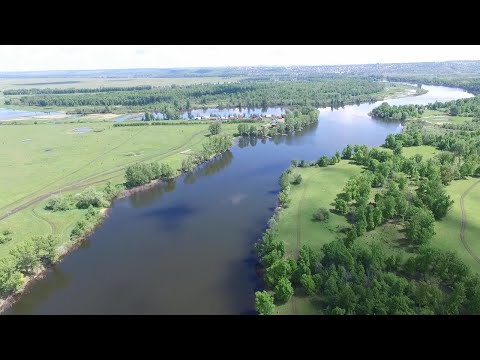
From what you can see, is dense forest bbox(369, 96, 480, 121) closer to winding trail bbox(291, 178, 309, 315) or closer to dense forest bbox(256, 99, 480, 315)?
dense forest bbox(256, 99, 480, 315)

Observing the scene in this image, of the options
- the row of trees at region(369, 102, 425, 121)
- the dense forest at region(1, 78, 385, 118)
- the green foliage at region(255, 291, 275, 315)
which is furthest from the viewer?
the dense forest at region(1, 78, 385, 118)

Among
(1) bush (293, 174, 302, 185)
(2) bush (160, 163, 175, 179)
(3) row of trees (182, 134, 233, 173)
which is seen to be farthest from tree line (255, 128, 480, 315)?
(3) row of trees (182, 134, 233, 173)

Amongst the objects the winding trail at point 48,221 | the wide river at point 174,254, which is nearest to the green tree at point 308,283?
the wide river at point 174,254

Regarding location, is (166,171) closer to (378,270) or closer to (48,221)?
(48,221)

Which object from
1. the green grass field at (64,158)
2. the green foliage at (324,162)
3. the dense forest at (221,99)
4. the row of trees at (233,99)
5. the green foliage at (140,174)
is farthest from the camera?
the row of trees at (233,99)

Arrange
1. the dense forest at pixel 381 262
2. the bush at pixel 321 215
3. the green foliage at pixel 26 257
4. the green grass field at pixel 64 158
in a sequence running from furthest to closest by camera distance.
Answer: the green grass field at pixel 64 158, the bush at pixel 321 215, the green foliage at pixel 26 257, the dense forest at pixel 381 262

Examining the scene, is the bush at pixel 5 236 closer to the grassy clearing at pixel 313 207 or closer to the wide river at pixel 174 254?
the wide river at pixel 174 254
